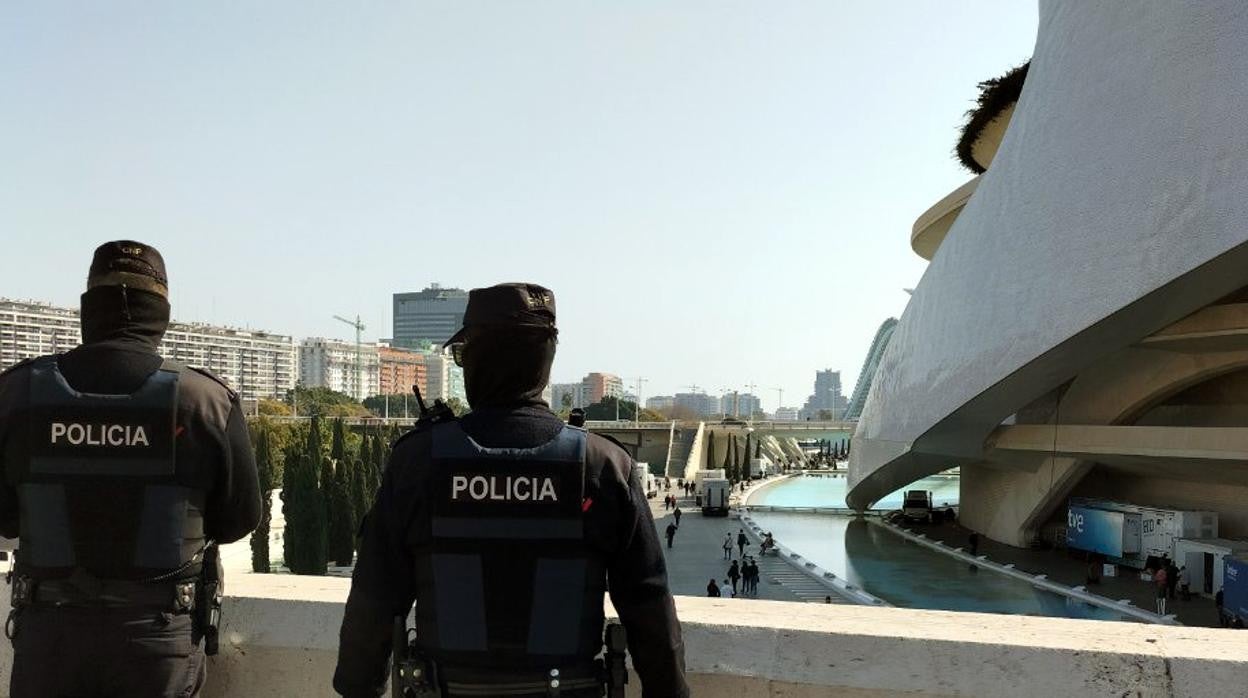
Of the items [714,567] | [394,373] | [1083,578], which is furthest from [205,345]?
[1083,578]

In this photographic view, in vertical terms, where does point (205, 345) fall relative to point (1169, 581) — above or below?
above

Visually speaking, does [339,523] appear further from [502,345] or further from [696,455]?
[696,455]

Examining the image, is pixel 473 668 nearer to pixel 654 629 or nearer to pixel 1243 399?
pixel 654 629

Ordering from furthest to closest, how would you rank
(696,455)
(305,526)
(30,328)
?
(30,328) < (696,455) < (305,526)

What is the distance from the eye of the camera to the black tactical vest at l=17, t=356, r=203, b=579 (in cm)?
212

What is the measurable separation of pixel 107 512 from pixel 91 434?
0.19 metres

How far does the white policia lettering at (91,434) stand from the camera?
213 centimetres

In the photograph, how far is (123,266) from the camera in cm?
234

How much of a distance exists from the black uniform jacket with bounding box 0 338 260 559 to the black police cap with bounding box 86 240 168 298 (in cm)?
16

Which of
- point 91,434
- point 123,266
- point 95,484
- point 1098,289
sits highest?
point 1098,289

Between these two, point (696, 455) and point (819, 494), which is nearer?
point (819, 494)

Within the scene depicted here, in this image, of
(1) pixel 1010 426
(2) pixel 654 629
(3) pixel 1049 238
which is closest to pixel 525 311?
(2) pixel 654 629

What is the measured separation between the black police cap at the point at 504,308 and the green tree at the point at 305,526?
840 inches

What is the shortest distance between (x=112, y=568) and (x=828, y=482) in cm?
5746
